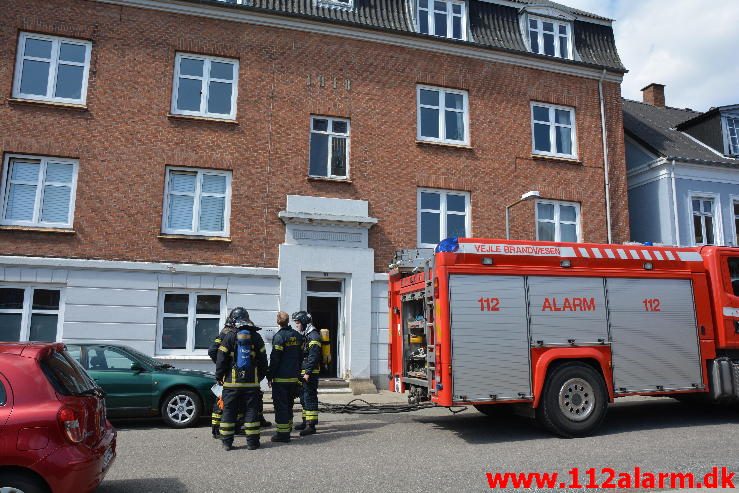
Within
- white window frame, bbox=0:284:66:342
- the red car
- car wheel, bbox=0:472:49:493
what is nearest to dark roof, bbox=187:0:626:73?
white window frame, bbox=0:284:66:342

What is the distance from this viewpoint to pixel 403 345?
914 centimetres

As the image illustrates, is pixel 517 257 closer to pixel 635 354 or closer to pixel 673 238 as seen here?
pixel 635 354

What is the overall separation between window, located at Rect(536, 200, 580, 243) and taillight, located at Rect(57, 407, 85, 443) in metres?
13.7

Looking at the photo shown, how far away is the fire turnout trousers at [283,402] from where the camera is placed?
25.9 feet

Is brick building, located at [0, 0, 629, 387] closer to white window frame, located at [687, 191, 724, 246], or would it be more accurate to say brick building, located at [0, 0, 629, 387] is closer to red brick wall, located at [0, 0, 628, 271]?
red brick wall, located at [0, 0, 628, 271]

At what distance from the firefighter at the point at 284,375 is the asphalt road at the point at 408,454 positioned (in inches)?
13.0

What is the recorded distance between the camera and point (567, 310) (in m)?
8.25

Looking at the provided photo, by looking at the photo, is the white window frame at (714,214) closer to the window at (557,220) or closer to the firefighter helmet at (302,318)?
the window at (557,220)

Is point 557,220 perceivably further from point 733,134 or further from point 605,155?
point 733,134

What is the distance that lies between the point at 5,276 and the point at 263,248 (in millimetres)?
5533

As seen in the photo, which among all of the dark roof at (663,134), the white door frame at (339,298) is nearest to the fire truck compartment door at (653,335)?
the white door frame at (339,298)

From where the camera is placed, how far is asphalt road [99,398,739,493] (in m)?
5.77

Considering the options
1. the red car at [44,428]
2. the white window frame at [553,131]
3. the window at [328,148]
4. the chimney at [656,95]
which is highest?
the chimney at [656,95]

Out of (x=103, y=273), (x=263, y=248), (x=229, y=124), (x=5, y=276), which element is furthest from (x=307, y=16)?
(x=5, y=276)
